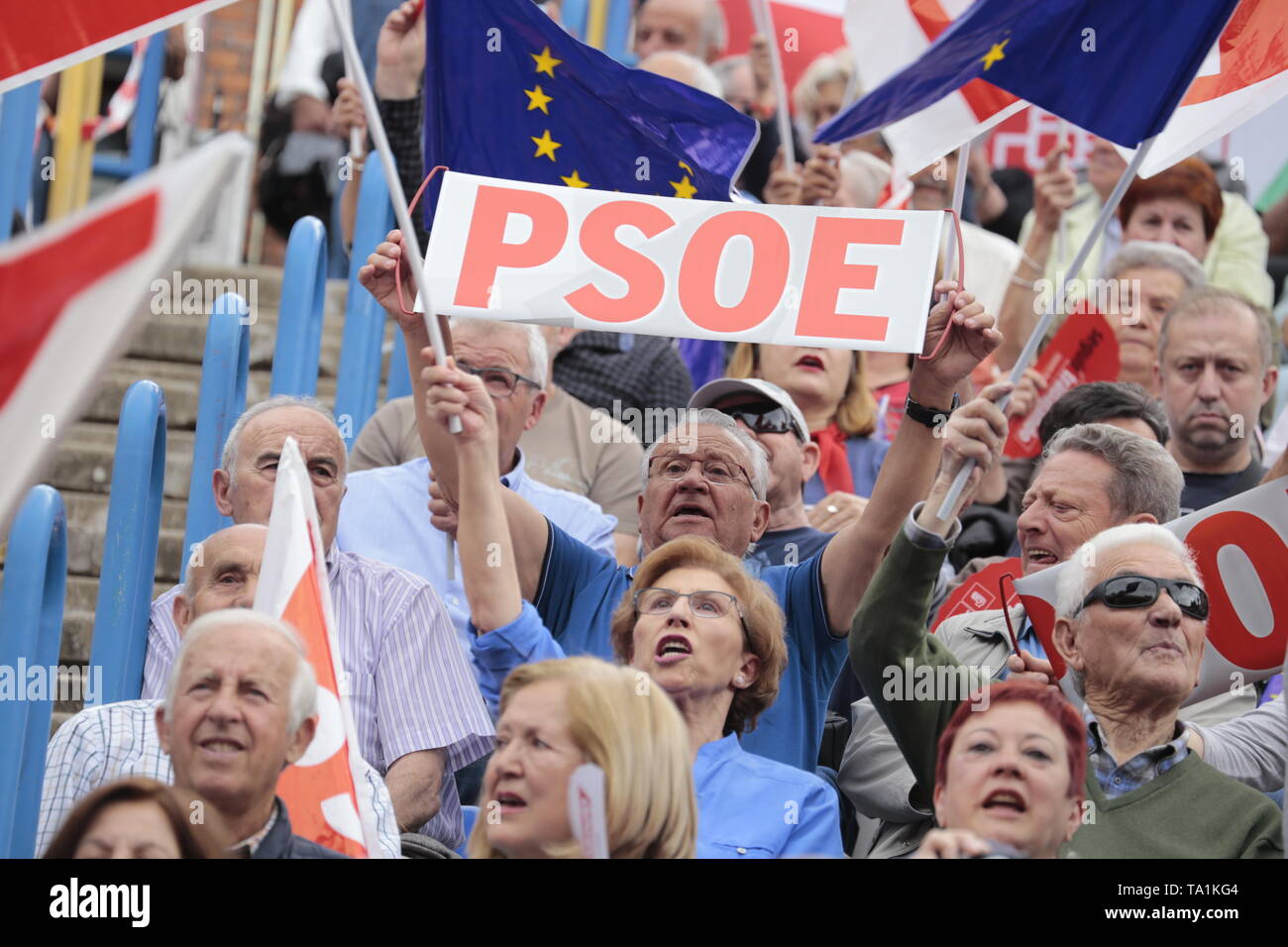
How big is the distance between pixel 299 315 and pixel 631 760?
283 cm

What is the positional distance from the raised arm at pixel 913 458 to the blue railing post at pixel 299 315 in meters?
1.92

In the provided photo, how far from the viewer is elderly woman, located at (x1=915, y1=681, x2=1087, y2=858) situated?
358cm

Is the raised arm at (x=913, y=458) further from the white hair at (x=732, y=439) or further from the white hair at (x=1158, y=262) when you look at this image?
the white hair at (x=1158, y=262)

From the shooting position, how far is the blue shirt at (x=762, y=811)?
4203mm

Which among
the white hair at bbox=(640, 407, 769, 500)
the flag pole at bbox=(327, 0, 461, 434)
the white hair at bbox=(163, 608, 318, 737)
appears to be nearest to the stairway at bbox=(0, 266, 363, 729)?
the white hair at bbox=(640, 407, 769, 500)

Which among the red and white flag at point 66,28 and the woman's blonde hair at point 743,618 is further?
the woman's blonde hair at point 743,618

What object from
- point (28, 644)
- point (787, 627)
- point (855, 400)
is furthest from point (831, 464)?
point (28, 644)

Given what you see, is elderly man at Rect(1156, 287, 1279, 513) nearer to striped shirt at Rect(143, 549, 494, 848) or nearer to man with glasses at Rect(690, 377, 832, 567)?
man with glasses at Rect(690, 377, 832, 567)

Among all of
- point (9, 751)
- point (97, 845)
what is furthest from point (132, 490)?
point (97, 845)

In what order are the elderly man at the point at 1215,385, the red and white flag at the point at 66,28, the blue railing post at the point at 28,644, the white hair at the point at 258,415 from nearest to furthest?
the red and white flag at the point at 66,28 → the blue railing post at the point at 28,644 → the white hair at the point at 258,415 → the elderly man at the point at 1215,385

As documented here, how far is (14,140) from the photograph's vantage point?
22.7ft

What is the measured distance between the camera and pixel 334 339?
8.01 m

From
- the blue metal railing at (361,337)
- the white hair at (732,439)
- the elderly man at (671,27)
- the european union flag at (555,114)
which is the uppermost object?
the elderly man at (671,27)

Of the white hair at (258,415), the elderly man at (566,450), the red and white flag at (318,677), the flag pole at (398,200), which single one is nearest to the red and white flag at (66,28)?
the flag pole at (398,200)
